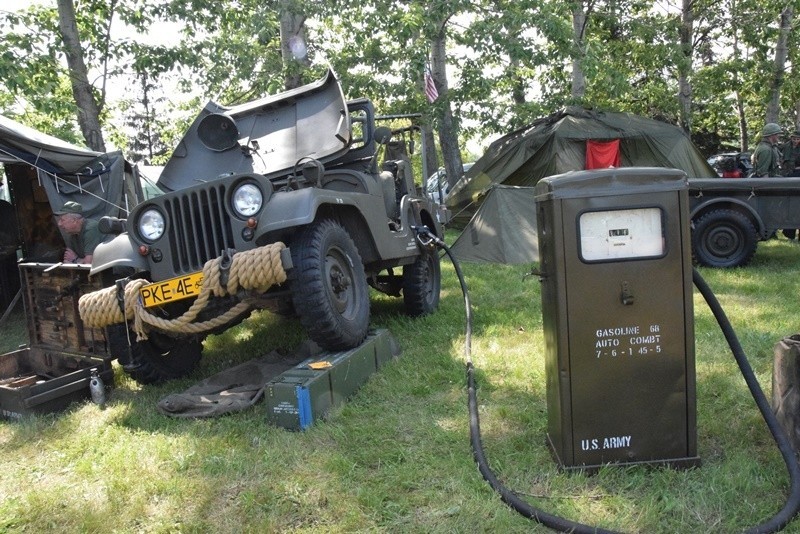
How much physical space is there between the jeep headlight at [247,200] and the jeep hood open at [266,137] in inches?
46.4

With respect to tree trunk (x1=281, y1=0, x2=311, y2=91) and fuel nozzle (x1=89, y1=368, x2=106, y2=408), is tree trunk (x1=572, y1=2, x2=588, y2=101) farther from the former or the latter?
fuel nozzle (x1=89, y1=368, x2=106, y2=408)

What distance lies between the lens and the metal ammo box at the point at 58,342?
15.0ft

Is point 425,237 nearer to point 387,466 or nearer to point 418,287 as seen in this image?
point 418,287

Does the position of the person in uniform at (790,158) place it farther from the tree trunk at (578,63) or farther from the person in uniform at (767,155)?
the tree trunk at (578,63)

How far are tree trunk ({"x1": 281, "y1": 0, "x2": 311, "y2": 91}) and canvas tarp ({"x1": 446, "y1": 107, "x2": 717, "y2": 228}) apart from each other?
370 centimetres

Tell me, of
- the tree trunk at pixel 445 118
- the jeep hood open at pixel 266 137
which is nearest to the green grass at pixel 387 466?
the jeep hood open at pixel 266 137

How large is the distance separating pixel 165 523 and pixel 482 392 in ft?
6.60

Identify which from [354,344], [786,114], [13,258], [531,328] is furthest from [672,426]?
[786,114]

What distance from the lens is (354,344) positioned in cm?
442

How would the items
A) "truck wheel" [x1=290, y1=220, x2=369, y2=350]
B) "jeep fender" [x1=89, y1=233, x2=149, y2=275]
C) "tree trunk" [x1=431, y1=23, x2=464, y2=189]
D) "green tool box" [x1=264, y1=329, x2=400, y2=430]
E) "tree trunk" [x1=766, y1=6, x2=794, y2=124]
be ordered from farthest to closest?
"tree trunk" [x1=766, y1=6, x2=794, y2=124], "tree trunk" [x1=431, y1=23, x2=464, y2=189], "jeep fender" [x1=89, y1=233, x2=149, y2=275], "truck wheel" [x1=290, y1=220, x2=369, y2=350], "green tool box" [x1=264, y1=329, x2=400, y2=430]

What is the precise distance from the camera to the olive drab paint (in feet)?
8.98

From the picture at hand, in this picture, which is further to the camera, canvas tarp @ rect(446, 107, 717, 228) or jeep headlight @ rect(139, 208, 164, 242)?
canvas tarp @ rect(446, 107, 717, 228)

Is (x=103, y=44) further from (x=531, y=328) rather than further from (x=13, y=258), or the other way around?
(x=531, y=328)

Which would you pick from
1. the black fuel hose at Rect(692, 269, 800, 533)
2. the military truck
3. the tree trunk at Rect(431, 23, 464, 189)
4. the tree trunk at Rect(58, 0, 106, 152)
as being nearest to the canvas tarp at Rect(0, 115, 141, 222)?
the tree trunk at Rect(58, 0, 106, 152)
